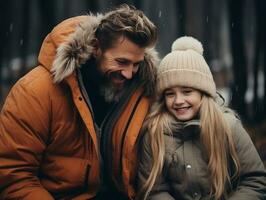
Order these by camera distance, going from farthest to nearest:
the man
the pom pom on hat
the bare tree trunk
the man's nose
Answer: the bare tree trunk < the pom pom on hat < the man's nose < the man

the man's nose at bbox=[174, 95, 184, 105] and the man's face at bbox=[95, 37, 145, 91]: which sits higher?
the man's face at bbox=[95, 37, 145, 91]

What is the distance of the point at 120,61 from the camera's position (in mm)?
4605

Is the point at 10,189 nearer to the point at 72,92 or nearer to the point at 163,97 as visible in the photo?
the point at 72,92

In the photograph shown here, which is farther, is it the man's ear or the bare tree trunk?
the bare tree trunk

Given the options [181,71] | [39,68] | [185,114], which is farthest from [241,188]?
[39,68]

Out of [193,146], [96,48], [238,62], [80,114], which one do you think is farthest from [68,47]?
[238,62]

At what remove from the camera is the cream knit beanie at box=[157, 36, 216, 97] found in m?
4.71

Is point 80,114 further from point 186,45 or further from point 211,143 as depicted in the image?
point 186,45

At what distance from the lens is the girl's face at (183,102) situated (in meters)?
4.69

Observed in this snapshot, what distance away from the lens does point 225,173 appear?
455 centimetres

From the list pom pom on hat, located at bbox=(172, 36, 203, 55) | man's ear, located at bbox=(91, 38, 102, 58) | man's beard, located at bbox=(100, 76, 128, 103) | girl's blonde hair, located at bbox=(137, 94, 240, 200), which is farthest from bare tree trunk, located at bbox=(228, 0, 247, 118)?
man's ear, located at bbox=(91, 38, 102, 58)

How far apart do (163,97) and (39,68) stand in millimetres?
971

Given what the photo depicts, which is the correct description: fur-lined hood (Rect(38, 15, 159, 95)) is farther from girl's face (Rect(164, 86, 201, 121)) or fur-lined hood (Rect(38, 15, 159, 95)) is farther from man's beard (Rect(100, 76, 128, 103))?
girl's face (Rect(164, 86, 201, 121))

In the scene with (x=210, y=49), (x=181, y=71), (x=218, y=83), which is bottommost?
(x=218, y=83)
